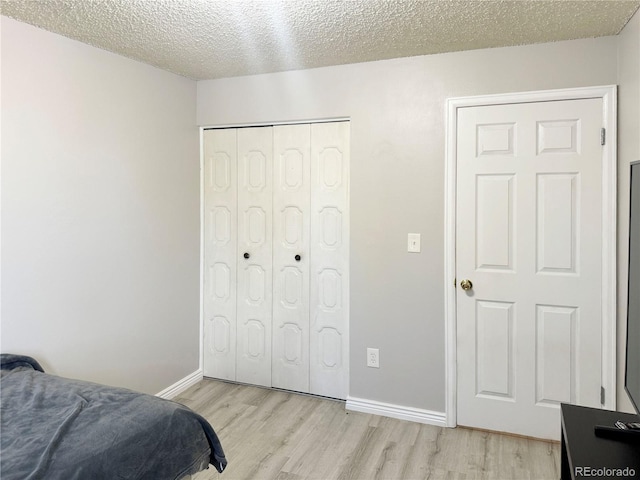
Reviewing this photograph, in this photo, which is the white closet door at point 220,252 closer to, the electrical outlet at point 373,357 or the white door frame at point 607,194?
the electrical outlet at point 373,357

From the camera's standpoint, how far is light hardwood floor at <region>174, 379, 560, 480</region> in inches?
93.0

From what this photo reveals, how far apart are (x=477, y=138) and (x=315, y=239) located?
1274 mm

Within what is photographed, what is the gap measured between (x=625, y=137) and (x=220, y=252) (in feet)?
9.01

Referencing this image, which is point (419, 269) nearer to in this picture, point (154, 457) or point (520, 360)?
point (520, 360)

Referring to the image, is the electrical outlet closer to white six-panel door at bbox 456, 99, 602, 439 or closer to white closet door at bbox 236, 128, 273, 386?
white six-panel door at bbox 456, 99, 602, 439

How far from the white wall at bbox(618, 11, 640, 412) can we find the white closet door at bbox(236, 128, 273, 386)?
2.19m

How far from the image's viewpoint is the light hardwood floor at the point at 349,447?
2361mm

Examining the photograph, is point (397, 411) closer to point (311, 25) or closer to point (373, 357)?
point (373, 357)

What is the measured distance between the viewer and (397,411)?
2.99 meters

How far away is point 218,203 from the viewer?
3574mm

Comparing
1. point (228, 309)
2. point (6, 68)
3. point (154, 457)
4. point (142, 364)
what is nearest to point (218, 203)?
point (228, 309)

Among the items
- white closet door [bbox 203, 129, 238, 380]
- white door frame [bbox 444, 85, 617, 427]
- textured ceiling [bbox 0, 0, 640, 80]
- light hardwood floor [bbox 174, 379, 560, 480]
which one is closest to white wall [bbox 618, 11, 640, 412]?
white door frame [bbox 444, 85, 617, 427]

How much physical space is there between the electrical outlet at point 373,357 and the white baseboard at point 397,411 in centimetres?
25

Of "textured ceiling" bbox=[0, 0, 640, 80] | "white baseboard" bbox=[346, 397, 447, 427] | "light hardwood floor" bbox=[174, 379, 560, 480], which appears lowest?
"light hardwood floor" bbox=[174, 379, 560, 480]
